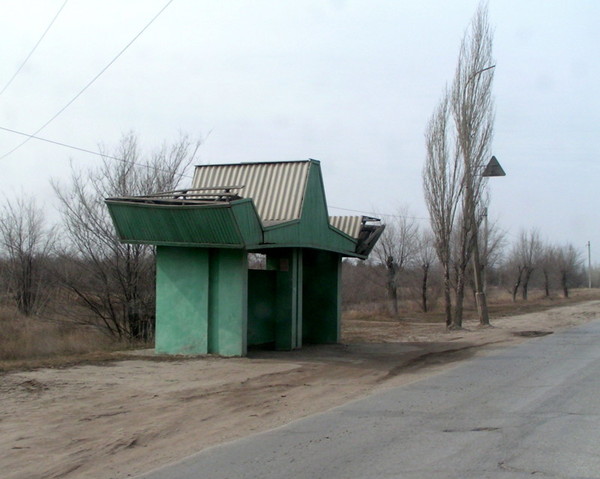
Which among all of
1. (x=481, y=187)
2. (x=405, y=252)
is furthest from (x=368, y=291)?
(x=481, y=187)

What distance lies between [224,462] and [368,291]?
4485 centimetres

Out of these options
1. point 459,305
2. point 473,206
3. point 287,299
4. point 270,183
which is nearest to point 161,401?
point 287,299

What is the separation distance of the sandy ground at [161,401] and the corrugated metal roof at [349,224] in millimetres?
4023

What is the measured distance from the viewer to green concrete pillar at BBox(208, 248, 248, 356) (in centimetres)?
1569

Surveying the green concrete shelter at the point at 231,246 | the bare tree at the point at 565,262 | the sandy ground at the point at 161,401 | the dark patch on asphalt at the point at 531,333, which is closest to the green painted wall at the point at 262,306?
the green concrete shelter at the point at 231,246

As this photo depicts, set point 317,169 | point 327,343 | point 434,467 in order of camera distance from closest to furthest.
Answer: point 434,467, point 317,169, point 327,343

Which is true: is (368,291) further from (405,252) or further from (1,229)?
(1,229)

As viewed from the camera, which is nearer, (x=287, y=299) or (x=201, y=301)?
Result: (x=201, y=301)

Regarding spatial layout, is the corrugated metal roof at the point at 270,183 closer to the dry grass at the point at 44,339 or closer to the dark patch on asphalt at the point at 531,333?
the dry grass at the point at 44,339

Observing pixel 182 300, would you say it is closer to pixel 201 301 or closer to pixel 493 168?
pixel 201 301

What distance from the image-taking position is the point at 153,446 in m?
7.83

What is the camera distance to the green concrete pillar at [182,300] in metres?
16.0

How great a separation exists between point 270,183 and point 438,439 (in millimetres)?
11192

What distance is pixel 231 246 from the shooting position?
14992 mm
